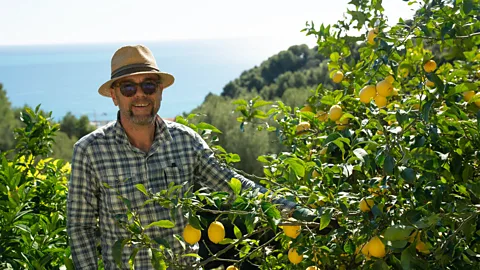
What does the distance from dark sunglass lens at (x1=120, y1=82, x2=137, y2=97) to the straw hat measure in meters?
0.03

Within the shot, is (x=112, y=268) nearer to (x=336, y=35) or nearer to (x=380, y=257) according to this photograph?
(x=380, y=257)

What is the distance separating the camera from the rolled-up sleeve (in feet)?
4.90

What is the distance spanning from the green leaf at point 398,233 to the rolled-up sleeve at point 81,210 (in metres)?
0.91

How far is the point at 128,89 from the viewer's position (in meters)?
1.58

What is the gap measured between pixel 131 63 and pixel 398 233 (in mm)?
998

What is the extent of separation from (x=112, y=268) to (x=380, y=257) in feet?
2.71

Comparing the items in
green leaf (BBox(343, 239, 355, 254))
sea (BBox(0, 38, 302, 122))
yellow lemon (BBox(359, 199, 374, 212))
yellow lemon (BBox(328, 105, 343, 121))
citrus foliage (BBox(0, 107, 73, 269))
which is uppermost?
yellow lemon (BBox(328, 105, 343, 121))

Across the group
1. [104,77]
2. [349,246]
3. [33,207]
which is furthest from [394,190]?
[104,77]

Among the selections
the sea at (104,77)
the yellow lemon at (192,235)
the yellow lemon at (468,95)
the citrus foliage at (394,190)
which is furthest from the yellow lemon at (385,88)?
the sea at (104,77)

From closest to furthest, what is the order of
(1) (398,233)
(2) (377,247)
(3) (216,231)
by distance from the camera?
1. (1) (398,233)
2. (2) (377,247)
3. (3) (216,231)

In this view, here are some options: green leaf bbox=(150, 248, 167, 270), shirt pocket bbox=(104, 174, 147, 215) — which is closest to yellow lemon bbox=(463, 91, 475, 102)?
green leaf bbox=(150, 248, 167, 270)

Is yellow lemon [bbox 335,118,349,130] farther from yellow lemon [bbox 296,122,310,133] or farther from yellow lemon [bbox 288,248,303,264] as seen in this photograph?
yellow lemon [bbox 288,248,303,264]

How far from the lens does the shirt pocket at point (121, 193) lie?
1.52 meters

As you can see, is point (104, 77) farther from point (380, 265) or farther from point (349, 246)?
point (380, 265)
